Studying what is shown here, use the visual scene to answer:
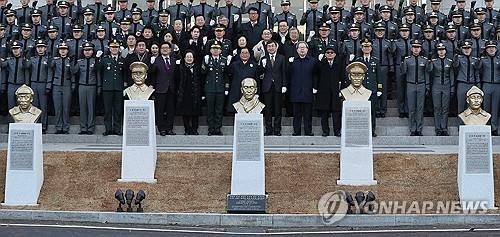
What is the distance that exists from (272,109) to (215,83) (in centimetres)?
132

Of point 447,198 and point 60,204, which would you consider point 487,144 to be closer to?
point 447,198

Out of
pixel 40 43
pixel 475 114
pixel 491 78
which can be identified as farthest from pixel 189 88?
pixel 475 114

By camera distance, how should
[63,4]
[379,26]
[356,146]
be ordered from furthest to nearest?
[63,4]
[379,26]
[356,146]

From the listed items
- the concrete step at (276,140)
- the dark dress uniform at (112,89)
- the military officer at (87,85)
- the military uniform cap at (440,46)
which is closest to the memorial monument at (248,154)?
the concrete step at (276,140)

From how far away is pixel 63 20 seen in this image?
22.2m

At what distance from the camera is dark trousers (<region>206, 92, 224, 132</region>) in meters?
19.4

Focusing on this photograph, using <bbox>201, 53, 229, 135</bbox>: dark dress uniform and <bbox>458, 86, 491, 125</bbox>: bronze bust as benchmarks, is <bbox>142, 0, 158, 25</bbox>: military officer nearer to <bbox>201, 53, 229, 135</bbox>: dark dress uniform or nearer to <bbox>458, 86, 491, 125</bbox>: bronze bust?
<bbox>201, 53, 229, 135</bbox>: dark dress uniform

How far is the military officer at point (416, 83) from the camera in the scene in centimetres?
A: 1966

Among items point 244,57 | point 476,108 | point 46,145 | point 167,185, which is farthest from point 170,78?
point 476,108

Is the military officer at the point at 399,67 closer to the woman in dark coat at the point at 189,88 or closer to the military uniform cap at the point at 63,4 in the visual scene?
the woman in dark coat at the point at 189,88

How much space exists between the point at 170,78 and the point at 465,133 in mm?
6870

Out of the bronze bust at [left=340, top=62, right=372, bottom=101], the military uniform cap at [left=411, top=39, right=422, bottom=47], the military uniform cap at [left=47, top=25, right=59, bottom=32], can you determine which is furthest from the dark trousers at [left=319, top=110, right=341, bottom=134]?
the military uniform cap at [left=47, top=25, right=59, bottom=32]

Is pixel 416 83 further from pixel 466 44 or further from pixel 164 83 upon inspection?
pixel 164 83

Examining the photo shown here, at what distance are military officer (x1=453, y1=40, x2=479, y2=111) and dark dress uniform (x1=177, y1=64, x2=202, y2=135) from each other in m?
5.52
